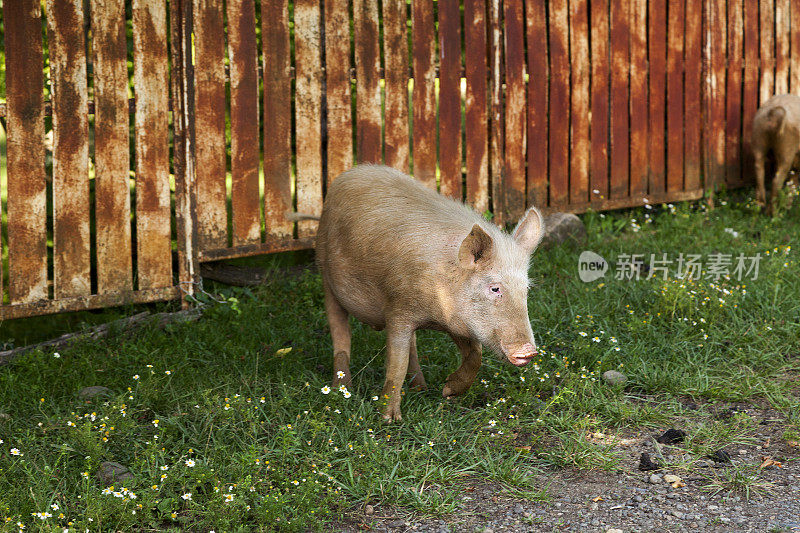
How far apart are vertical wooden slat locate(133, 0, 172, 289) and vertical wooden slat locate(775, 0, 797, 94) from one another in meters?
7.01

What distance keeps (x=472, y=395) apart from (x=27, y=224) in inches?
115

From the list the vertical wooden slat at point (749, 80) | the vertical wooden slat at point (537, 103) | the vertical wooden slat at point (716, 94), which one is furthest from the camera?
the vertical wooden slat at point (749, 80)

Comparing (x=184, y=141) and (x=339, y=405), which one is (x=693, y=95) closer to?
(x=184, y=141)

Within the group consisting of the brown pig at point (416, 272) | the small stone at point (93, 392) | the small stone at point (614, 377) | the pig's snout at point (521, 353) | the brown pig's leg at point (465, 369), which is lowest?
the small stone at point (614, 377)

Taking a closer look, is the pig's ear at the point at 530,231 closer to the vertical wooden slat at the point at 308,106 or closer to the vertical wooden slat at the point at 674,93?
the vertical wooden slat at the point at 308,106

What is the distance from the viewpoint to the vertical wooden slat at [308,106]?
6113mm

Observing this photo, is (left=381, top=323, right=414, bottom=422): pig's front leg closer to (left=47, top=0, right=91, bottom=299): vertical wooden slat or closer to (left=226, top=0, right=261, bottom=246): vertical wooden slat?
(left=226, top=0, right=261, bottom=246): vertical wooden slat

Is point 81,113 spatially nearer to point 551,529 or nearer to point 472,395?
point 472,395

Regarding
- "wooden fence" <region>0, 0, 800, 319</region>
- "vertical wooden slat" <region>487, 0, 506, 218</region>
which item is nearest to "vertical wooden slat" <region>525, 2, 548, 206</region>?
"wooden fence" <region>0, 0, 800, 319</region>

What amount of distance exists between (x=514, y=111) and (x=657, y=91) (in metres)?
1.91

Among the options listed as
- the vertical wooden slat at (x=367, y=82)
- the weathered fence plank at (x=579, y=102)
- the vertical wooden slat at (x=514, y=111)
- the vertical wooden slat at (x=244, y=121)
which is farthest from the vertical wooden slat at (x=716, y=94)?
the vertical wooden slat at (x=244, y=121)

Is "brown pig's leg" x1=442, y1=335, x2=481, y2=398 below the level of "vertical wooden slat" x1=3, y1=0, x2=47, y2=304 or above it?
below

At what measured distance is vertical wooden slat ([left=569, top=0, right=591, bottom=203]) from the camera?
25.3 feet

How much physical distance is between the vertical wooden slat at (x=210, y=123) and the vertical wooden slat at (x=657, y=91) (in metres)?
4.44
